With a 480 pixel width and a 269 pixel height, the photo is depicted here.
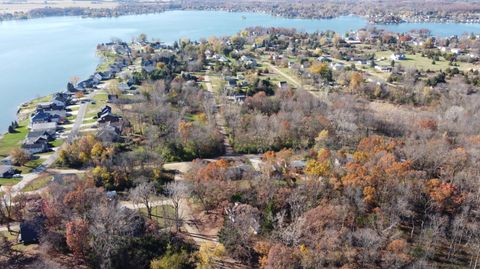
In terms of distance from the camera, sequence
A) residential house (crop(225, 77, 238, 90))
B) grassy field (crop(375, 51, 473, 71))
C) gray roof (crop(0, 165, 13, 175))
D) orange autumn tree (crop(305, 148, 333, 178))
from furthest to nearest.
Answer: grassy field (crop(375, 51, 473, 71)), residential house (crop(225, 77, 238, 90)), gray roof (crop(0, 165, 13, 175)), orange autumn tree (crop(305, 148, 333, 178))

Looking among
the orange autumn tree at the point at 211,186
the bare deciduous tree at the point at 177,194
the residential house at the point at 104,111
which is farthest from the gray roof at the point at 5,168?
the orange autumn tree at the point at 211,186

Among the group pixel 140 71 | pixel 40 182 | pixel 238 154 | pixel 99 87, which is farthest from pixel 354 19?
pixel 40 182

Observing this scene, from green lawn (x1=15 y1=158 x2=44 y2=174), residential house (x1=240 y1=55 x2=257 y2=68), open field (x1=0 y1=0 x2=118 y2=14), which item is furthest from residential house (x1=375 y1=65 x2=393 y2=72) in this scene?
open field (x1=0 y1=0 x2=118 y2=14)

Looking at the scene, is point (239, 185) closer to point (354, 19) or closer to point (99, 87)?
point (99, 87)

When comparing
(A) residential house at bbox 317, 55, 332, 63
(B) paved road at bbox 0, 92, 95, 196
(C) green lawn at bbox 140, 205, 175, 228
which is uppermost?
(A) residential house at bbox 317, 55, 332, 63

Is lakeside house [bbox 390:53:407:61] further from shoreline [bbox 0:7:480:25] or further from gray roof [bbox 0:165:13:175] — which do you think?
gray roof [bbox 0:165:13:175]

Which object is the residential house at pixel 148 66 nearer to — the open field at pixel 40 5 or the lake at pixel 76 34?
the lake at pixel 76 34

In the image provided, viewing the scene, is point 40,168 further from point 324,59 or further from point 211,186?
point 324,59
